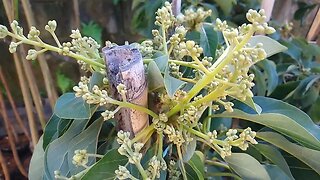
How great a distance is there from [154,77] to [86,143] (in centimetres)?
10

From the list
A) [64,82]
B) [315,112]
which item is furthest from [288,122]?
[64,82]

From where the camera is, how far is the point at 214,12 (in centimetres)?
91

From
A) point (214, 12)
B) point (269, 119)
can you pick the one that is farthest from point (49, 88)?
point (269, 119)

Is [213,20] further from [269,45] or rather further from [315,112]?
[269,45]

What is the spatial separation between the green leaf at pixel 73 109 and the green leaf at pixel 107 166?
42 millimetres

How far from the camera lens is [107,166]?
1.36ft

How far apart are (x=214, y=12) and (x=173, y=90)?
1.85ft

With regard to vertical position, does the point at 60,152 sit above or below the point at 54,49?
below

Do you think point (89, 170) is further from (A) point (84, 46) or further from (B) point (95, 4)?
(B) point (95, 4)

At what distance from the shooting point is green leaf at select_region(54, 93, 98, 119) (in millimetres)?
421

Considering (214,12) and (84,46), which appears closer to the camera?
(84,46)

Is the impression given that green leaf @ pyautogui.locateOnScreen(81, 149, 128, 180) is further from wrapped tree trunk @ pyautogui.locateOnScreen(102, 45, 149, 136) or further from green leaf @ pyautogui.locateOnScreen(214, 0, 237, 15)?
green leaf @ pyautogui.locateOnScreen(214, 0, 237, 15)

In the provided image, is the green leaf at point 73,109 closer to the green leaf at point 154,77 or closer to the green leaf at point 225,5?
the green leaf at point 154,77

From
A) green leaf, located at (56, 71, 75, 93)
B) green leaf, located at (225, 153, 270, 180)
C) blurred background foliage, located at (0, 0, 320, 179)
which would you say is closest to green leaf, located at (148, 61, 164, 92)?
green leaf, located at (225, 153, 270, 180)
